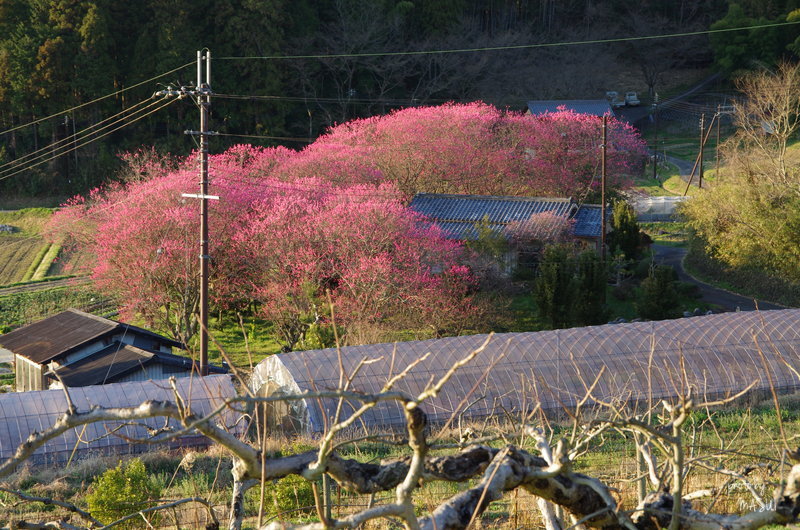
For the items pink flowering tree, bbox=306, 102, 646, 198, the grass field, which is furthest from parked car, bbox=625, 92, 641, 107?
the grass field

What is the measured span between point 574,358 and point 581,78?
34.9 meters

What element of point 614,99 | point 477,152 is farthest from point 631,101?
point 477,152

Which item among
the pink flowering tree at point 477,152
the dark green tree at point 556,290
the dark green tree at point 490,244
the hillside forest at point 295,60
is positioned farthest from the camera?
the hillside forest at point 295,60

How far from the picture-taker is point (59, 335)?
52.1 feet

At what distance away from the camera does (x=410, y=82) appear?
42469 mm

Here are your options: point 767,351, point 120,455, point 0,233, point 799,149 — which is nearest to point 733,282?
point 767,351

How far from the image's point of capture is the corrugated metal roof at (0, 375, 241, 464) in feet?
33.5

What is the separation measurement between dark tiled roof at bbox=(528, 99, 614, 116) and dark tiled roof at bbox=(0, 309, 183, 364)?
2767 cm

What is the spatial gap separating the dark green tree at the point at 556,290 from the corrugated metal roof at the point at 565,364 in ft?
18.5

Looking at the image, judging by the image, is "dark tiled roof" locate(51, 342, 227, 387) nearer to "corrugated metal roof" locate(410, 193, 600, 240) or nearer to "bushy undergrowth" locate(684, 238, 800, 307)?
"corrugated metal roof" locate(410, 193, 600, 240)

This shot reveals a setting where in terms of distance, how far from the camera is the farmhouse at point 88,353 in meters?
14.3

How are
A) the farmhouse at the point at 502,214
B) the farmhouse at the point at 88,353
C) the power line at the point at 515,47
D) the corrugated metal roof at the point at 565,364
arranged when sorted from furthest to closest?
the power line at the point at 515,47
the farmhouse at the point at 502,214
the farmhouse at the point at 88,353
the corrugated metal roof at the point at 565,364

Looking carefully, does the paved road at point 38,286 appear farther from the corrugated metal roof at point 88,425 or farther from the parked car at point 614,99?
the parked car at point 614,99

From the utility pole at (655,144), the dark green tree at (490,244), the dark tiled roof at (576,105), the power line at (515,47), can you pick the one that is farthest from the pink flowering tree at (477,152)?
the dark tiled roof at (576,105)
